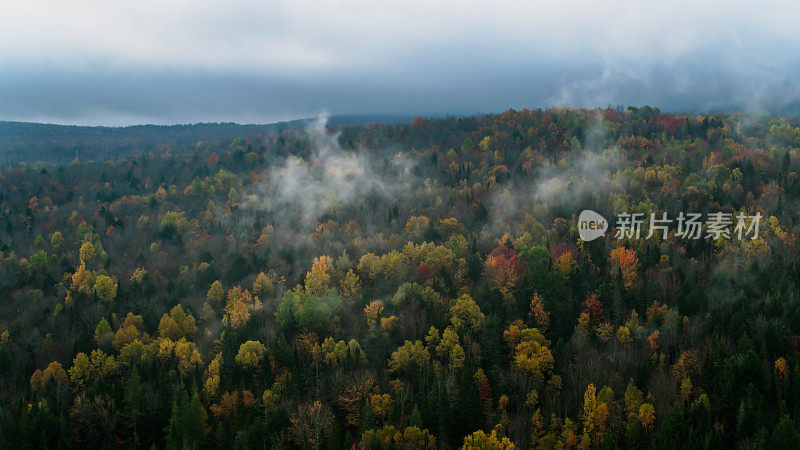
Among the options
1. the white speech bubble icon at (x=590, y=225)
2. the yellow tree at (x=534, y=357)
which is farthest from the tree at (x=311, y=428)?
the white speech bubble icon at (x=590, y=225)

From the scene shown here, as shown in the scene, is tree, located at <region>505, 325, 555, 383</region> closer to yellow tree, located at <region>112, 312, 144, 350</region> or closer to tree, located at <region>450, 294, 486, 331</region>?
tree, located at <region>450, 294, 486, 331</region>

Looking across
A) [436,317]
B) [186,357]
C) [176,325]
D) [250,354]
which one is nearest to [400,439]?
[436,317]

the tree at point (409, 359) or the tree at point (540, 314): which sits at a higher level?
the tree at point (540, 314)

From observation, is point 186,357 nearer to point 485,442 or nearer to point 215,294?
point 215,294

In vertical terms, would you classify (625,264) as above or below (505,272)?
above

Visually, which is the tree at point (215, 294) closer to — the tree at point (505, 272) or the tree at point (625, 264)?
the tree at point (505, 272)

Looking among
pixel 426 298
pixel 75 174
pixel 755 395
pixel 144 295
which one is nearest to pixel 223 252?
pixel 144 295
